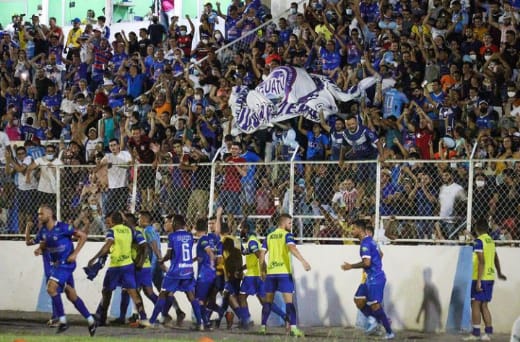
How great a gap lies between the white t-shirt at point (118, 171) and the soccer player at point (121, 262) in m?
1.75

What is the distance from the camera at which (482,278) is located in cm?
1922

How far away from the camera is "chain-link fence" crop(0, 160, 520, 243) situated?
20.0m

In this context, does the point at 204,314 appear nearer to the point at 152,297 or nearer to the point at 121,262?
the point at 152,297

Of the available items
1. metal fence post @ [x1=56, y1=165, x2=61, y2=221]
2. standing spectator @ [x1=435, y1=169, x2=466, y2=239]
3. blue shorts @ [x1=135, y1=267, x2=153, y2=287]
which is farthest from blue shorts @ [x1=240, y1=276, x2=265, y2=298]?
metal fence post @ [x1=56, y1=165, x2=61, y2=221]

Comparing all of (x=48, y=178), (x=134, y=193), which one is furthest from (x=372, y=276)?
(x=48, y=178)

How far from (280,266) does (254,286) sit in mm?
1056

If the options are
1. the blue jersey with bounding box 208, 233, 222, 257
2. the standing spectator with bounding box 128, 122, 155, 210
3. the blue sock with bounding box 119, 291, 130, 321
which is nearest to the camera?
the blue jersey with bounding box 208, 233, 222, 257

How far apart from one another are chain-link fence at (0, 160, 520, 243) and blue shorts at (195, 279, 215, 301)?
1.43 meters

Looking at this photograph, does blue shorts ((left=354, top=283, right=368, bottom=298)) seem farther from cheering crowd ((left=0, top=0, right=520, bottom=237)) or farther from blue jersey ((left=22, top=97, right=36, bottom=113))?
blue jersey ((left=22, top=97, right=36, bottom=113))

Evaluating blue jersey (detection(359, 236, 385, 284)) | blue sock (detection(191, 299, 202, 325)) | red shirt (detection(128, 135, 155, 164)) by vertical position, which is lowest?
blue sock (detection(191, 299, 202, 325))

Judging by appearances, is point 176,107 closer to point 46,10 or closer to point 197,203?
point 197,203

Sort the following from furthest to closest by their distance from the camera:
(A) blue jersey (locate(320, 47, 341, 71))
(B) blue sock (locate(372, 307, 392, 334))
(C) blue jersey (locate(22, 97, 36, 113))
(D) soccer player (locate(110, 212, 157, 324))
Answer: (C) blue jersey (locate(22, 97, 36, 113))
(A) blue jersey (locate(320, 47, 341, 71))
(D) soccer player (locate(110, 212, 157, 324))
(B) blue sock (locate(372, 307, 392, 334))

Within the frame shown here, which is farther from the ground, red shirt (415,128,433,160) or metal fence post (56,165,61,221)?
red shirt (415,128,433,160)

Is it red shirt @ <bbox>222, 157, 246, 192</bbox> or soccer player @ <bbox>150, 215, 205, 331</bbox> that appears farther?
red shirt @ <bbox>222, 157, 246, 192</bbox>
